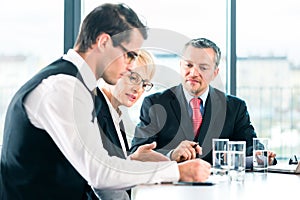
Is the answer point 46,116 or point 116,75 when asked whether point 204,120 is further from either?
point 46,116

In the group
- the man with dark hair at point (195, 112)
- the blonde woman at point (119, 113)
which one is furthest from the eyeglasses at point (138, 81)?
the man with dark hair at point (195, 112)

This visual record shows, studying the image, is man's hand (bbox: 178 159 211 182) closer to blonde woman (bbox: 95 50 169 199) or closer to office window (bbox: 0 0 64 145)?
blonde woman (bbox: 95 50 169 199)

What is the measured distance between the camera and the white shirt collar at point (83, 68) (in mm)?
1885

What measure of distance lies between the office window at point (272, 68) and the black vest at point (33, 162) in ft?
8.29

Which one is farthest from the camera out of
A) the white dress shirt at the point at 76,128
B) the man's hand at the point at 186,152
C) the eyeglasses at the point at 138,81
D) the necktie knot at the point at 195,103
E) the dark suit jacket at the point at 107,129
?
the necktie knot at the point at 195,103

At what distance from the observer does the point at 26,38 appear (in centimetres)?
407

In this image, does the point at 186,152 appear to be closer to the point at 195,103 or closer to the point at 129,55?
the point at 129,55

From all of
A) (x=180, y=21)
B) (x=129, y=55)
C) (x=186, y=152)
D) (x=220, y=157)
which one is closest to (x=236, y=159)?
(x=220, y=157)

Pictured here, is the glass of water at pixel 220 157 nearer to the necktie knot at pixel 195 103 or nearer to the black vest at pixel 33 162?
the black vest at pixel 33 162

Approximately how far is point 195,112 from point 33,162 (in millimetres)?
1721

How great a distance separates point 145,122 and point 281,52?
4.62 feet

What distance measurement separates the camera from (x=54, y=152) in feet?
5.93

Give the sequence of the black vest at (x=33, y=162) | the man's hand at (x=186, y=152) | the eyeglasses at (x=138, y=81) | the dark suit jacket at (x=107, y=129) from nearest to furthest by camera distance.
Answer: the black vest at (x=33, y=162), the dark suit jacket at (x=107, y=129), the man's hand at (x=186, y=152), the eyeglasses at (x=138, y=81)

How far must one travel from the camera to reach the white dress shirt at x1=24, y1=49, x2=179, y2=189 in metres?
1.69
